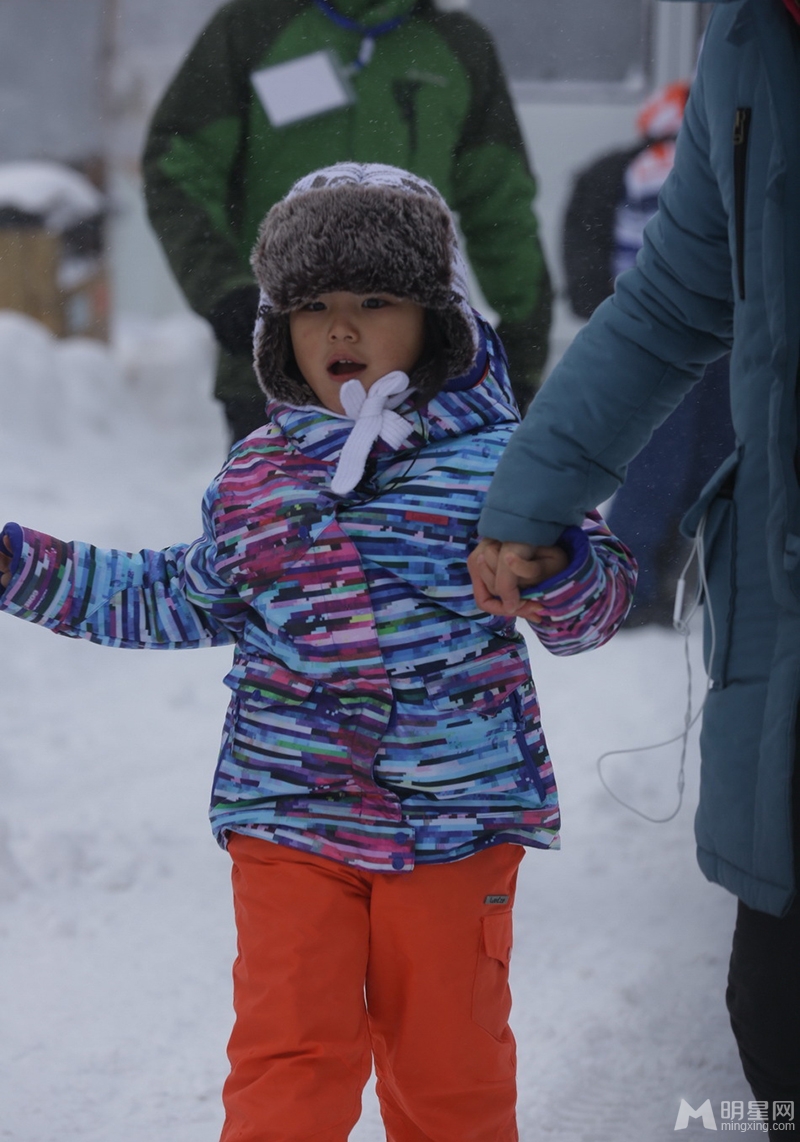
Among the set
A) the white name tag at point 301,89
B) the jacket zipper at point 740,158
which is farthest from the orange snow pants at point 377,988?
the white name tag at point 301,89

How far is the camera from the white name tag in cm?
207

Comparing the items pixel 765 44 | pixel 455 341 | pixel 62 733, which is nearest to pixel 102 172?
pixel 62 733

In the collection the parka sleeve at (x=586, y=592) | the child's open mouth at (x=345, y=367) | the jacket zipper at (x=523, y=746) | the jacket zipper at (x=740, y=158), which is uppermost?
the jacket zipper at (x=740, y=158)

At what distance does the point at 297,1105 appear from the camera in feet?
4.20

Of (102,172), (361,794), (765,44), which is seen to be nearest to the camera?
(765,44)

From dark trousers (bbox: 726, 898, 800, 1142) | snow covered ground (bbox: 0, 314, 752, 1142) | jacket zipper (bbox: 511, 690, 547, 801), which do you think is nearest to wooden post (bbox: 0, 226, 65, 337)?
snow covered ground (bbox: 0, 314, 752, 1142)

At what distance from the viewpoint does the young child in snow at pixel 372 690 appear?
4.43 feet

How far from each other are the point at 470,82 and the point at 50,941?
1.50m

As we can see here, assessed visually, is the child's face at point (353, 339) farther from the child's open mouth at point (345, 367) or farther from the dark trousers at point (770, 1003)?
the dark trousers at point (770, 1003)

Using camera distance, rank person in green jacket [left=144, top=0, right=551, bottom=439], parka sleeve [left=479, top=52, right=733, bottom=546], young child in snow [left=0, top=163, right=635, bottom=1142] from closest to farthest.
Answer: parka sleeve [left=479, top=52, right=733, bottom=546] → young child in snow [left=0, top=163, right=635, bottom=1142] → person in green jacket [left=144, top=0, right=551, bottom=439]

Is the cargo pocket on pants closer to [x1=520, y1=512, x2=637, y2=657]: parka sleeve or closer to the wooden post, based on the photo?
[x1=520, y1=512, x2=637, y2=657]: parka sleeve

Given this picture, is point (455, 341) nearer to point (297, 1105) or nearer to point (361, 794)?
point (361, 794)

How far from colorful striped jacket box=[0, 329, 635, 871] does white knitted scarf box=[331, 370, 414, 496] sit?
0.02 meters

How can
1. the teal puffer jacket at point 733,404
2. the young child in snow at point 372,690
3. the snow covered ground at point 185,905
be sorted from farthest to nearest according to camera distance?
the snow covered ground at point 185,905, the young child in snow at point 372,690, the teal puffer jacket at point 733,404
